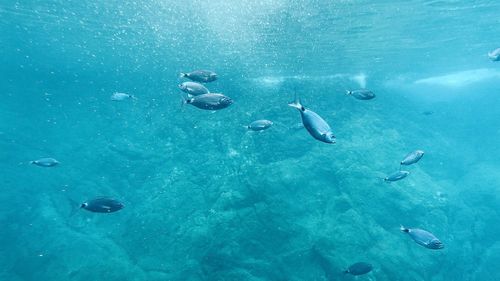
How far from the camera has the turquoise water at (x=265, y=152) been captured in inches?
450

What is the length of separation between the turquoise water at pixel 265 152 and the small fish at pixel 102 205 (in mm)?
5538

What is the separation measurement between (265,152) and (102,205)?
32.5 ft

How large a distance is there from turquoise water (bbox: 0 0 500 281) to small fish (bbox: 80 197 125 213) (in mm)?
5538

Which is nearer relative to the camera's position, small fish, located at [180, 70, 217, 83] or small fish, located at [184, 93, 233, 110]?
small fish, located at [184, 93, 233, 110]

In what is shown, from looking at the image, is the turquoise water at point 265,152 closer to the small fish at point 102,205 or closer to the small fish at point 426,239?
the small fish at point 426,239

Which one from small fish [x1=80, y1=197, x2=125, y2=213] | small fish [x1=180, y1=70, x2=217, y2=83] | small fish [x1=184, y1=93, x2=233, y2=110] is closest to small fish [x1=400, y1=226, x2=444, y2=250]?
small fish [x1=184, y1=93, x2=233, y2=110]

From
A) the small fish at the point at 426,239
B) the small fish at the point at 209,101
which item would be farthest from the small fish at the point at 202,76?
the small fish at the point at 426,239

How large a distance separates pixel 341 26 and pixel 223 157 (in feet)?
32.2

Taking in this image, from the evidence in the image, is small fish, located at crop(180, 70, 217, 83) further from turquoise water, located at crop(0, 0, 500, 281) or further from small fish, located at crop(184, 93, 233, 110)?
turquoise water, located at crop(0, 0, 500, 281)

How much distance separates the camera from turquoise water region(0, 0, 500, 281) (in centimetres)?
1142

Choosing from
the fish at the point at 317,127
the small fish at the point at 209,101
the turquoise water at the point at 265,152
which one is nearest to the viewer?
the fish at the point at 317,127

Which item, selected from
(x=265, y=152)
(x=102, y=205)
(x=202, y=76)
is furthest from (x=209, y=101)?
(x=265, y=152)

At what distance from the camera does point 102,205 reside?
229 inches

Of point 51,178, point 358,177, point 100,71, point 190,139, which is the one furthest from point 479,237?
point 100,71
